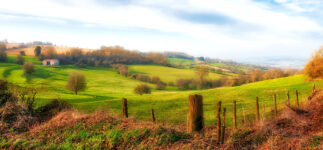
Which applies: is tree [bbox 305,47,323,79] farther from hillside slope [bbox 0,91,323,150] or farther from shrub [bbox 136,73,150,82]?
shrub [bbox 136,73,150,82]

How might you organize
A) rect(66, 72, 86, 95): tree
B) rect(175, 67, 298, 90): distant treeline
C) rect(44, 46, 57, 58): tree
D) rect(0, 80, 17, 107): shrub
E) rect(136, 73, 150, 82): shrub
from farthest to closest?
rect(44, 46, 57, 58): tree
rect(136, 73, 150, 82): shrub
rect(175, 67, 298, 90): distant treeline
rect(66, 72, 86, 95): tree
rect(0, 80, 17, 107): shrub

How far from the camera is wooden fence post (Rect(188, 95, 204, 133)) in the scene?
6980mm

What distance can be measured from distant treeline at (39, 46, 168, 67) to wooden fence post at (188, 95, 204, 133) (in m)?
112

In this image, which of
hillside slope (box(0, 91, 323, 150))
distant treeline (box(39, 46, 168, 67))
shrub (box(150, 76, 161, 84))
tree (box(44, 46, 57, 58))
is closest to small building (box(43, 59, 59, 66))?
distant treeline (box(39, 46, 168, 67))

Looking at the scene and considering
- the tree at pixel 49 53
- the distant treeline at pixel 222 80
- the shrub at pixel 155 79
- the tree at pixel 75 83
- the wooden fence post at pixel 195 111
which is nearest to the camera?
the wooden fence post at pixel 195 111

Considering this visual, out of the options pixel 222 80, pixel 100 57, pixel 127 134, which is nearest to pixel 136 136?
pixel 127 134

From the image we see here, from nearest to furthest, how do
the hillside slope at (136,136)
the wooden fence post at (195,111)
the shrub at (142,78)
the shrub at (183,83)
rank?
the hillside slope at (136,136)
the wooden fence post at (195,111)
the shrub at (183,83)
the shrub at (142,78)

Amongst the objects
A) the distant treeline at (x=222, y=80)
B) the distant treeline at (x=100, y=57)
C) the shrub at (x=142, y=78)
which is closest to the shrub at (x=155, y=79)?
the shrub at (x=142, y=78)

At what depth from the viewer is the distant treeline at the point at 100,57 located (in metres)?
116

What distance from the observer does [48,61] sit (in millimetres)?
107188

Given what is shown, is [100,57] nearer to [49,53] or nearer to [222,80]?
[49,53]

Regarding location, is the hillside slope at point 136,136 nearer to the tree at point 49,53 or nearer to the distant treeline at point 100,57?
the distant treeline at point 100,57

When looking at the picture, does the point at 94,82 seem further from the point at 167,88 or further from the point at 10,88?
the point at 10,88

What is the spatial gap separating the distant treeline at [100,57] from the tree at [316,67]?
316 feet
